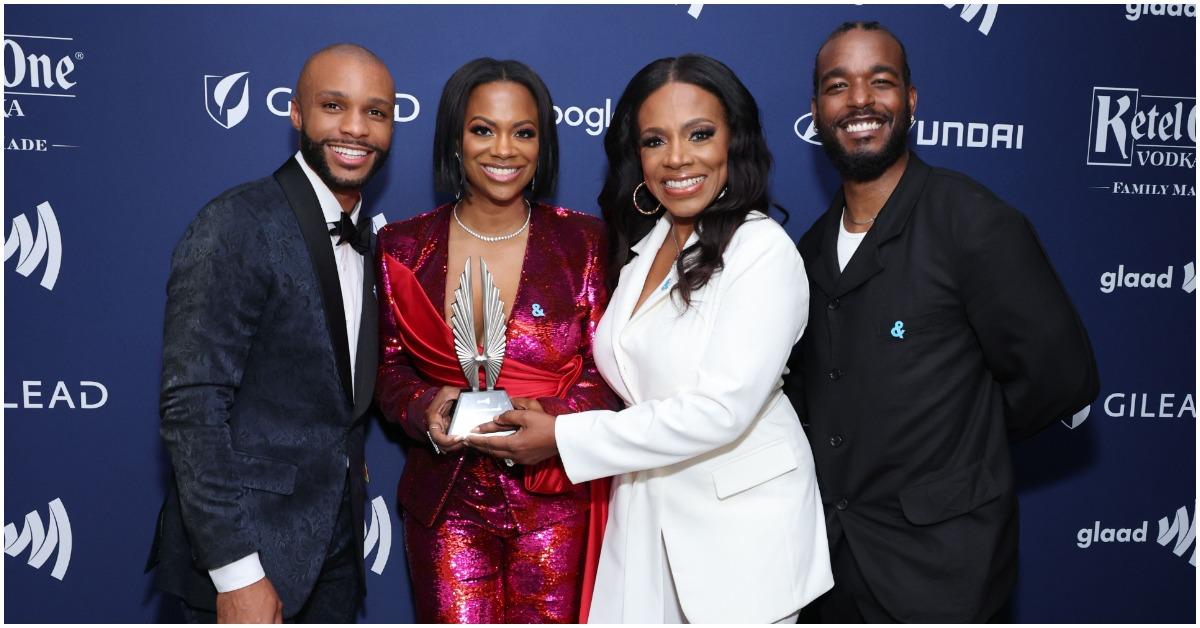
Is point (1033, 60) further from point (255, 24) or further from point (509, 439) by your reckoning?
point (255, 24)

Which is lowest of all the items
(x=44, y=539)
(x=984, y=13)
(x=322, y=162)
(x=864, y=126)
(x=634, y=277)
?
(x=44, y=539)

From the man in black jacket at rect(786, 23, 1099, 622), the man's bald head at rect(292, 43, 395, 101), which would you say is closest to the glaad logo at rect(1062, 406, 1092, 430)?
the man in black jacket at rect(786, 23, 1099, 622)

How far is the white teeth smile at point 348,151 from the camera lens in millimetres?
1969

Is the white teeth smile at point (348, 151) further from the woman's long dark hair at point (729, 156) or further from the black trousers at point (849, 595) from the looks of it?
the black trousers at point (849, 595)

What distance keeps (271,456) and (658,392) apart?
32.6 inches

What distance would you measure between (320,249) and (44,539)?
158 centimetres

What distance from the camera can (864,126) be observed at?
2068 mm

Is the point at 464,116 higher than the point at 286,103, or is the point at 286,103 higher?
the point at 286,103

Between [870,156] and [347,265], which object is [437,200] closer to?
[347,265]

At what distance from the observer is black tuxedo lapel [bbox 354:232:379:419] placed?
6.43ft

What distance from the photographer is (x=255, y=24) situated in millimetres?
2508

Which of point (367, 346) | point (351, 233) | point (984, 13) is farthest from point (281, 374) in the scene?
point (984, 13)

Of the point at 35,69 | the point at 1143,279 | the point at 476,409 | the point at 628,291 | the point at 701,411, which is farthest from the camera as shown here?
the point at 1143,279

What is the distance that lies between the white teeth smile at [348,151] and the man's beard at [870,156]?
3.58 feet
